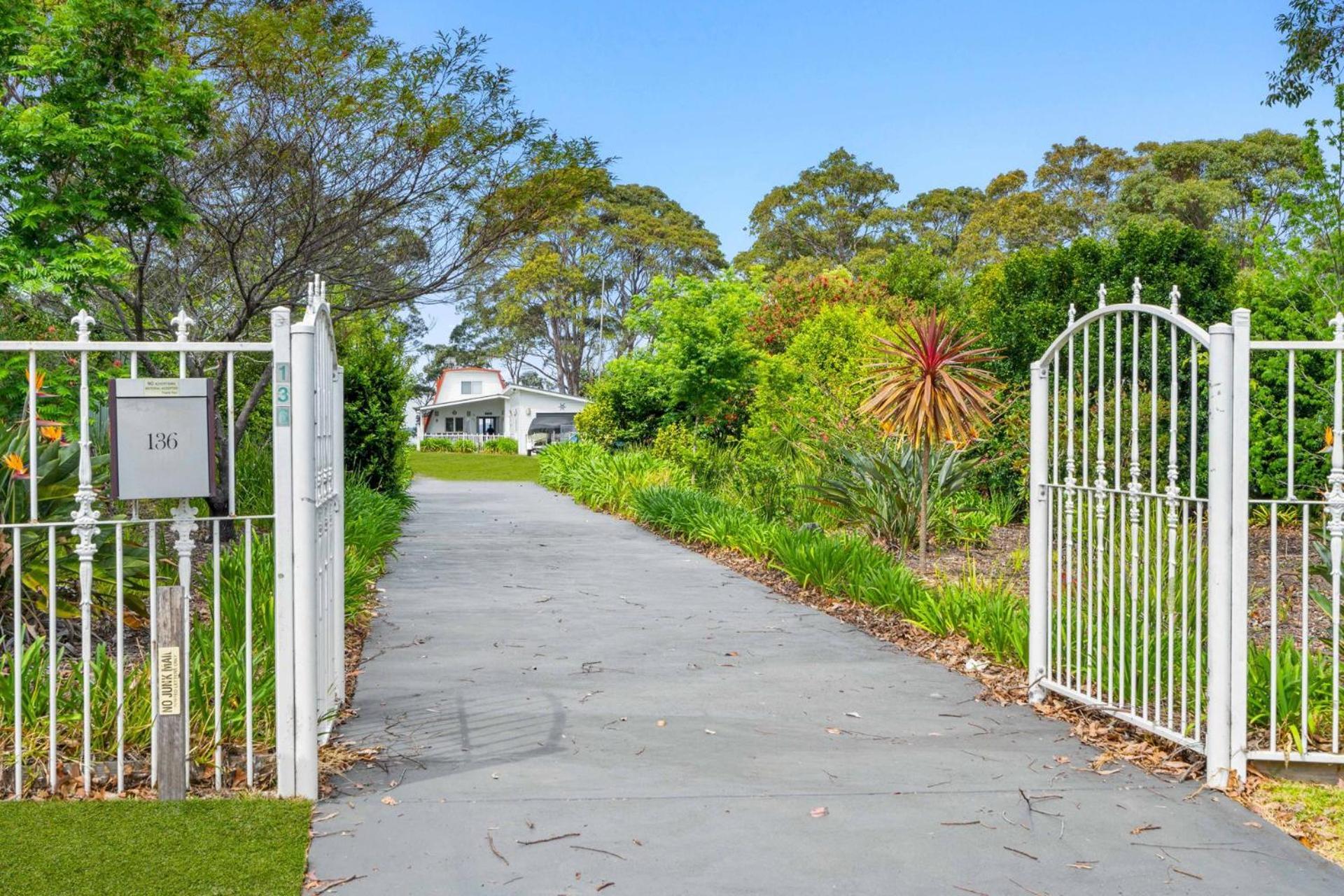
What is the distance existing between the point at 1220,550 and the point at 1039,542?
5.07 feet

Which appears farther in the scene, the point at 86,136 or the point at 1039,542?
the point at 86,136

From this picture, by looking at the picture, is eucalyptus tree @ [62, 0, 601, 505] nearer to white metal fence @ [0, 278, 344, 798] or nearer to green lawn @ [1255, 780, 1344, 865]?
white metal fence @ [0, 278, 344, 798]

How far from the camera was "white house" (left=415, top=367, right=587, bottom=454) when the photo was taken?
186 feet

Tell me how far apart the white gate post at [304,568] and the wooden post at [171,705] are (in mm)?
428

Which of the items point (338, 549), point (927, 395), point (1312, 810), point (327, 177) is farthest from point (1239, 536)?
point (327, 177)

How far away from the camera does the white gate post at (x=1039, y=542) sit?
6.20 metres

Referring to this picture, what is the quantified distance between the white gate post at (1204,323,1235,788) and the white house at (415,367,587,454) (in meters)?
48.5

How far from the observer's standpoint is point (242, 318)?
13.0 m

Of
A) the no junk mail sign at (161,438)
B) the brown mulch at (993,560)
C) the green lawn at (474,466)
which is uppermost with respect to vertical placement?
the no junk mail sign at (161,438)

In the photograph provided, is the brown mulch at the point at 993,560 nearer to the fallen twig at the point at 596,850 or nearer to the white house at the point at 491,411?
the fallen twig at the point at 596,850

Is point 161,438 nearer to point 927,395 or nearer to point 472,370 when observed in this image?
point 927,395

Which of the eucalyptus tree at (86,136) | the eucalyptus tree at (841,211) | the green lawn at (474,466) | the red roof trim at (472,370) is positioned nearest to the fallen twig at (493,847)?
the eucalyptus tree at (86,136)

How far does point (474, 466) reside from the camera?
41719mm

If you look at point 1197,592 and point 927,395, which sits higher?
point 927,395
